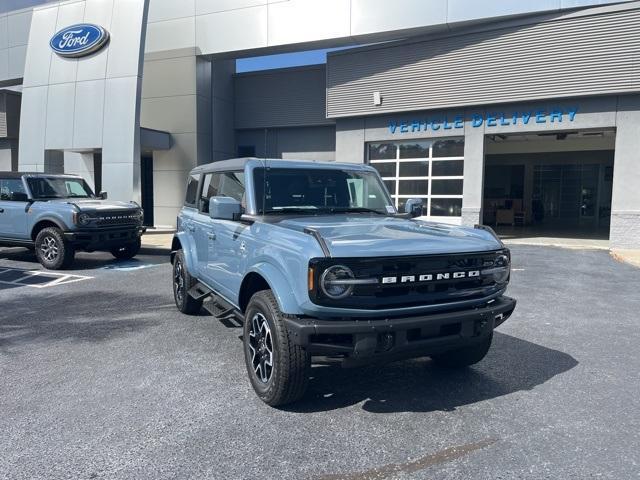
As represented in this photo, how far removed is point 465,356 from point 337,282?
1.82m

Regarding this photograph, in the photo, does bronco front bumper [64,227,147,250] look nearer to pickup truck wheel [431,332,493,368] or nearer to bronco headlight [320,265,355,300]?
pickup truck wheel [431,332,493,368]

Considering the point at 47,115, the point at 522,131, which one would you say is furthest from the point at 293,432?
the point at 47,115

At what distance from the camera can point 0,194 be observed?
11.0 metres

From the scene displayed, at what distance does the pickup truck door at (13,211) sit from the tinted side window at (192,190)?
18.9 ft

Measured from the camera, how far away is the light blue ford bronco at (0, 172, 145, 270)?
10023mm

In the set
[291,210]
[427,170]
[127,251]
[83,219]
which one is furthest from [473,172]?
[291,210]

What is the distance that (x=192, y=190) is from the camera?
6609mm

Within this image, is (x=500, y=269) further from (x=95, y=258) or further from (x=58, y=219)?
(x=95, y=258)

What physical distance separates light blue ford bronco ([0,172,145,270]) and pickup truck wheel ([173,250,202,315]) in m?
4.16

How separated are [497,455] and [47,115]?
20.2 metres

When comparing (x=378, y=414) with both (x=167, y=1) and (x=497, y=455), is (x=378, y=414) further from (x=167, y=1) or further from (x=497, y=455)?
(x=167, y=1)

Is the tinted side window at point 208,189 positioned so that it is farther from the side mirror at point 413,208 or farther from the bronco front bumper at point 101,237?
the bronco front bumper at point 101,237

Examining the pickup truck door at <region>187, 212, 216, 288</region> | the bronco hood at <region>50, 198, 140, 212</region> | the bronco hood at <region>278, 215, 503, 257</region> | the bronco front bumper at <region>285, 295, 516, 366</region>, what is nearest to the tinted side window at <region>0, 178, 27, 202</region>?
the bronco hood at <region>50, 198, 140, 212</region>

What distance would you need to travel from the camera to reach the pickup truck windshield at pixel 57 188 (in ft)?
35.7
